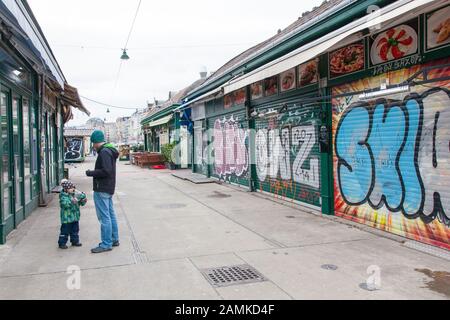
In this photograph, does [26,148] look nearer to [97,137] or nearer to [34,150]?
[34,150]

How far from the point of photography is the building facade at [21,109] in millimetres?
5449

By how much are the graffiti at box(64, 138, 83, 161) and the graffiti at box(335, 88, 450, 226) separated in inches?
1186

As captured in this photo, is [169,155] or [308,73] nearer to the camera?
[308,73]

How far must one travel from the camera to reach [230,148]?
13.8 meters

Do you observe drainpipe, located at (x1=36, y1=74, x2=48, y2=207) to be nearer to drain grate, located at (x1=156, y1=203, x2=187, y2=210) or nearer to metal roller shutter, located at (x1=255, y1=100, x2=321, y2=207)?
drain grate, located at (x1=156, y1=203, x2=187, y2=210)

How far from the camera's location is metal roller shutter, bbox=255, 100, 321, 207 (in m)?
8.60

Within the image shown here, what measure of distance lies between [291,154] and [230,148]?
14.6ft

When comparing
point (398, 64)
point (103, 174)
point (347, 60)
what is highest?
point (347, 60)

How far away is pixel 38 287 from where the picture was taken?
4336 mm

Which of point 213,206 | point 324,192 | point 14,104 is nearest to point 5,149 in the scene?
point 14,104

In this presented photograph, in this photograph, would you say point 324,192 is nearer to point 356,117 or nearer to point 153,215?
point 356,117


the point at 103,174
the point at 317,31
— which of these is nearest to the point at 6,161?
the point at 103,174

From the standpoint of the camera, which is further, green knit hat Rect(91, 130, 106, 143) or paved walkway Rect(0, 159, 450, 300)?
green knit hat Rect(91, 130, 106, 143)

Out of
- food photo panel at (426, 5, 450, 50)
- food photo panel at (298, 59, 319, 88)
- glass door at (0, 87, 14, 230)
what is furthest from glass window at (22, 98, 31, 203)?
food photo panel at (426, 5, 450, 50)
